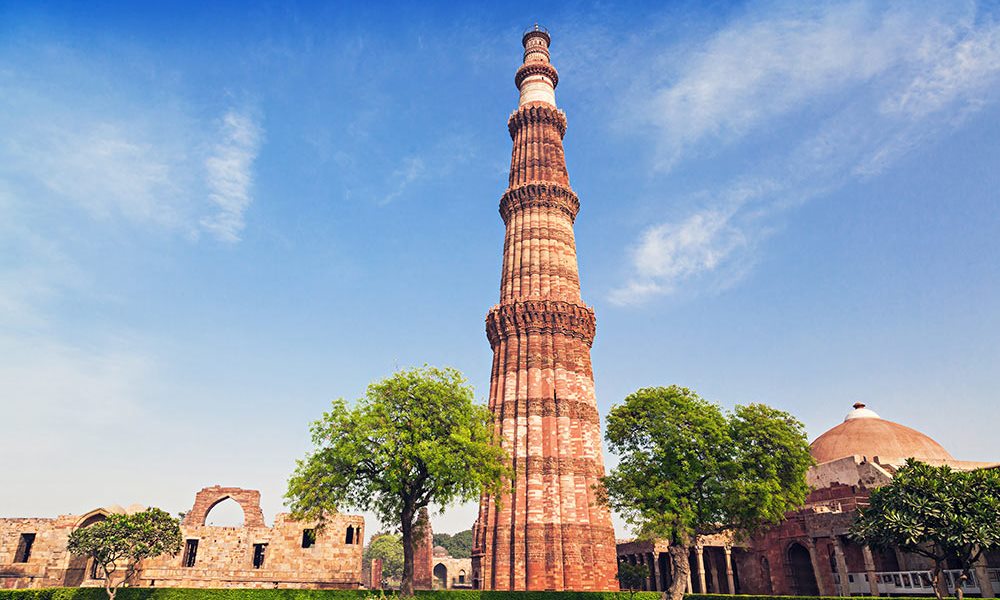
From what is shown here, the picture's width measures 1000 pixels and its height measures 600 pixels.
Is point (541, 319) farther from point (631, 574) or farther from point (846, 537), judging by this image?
point (631, 574)

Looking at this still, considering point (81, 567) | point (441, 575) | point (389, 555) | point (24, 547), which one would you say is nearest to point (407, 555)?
point (81, 567)

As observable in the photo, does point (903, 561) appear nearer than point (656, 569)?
Yes

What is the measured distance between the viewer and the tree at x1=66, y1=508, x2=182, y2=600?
106 feet

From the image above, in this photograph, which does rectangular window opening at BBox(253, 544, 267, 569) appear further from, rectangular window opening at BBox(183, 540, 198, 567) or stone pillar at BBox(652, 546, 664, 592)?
stone pillar at BBox(652, 546, 664, 592)

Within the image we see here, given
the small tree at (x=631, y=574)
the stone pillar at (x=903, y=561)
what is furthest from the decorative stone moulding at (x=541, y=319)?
the stone pillar at (x=903, y=561)

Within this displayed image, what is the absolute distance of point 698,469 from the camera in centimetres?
2770

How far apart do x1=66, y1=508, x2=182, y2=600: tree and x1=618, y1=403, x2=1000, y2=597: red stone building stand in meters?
32.3

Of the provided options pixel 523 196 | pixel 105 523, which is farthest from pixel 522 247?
pixel 105 523

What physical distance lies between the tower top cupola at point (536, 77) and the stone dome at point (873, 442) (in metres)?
35.2

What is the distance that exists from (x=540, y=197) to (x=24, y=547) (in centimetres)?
4228

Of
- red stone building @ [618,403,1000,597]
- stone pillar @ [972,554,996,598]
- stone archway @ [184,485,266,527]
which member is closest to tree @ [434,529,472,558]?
red stone building @ [618,403,1000,597]

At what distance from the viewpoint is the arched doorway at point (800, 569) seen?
37.0 m

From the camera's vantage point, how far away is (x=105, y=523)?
32.8 m

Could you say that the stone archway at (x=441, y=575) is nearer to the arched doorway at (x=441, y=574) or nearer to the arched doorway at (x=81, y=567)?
the arched doorway at (x=441, y=574)
